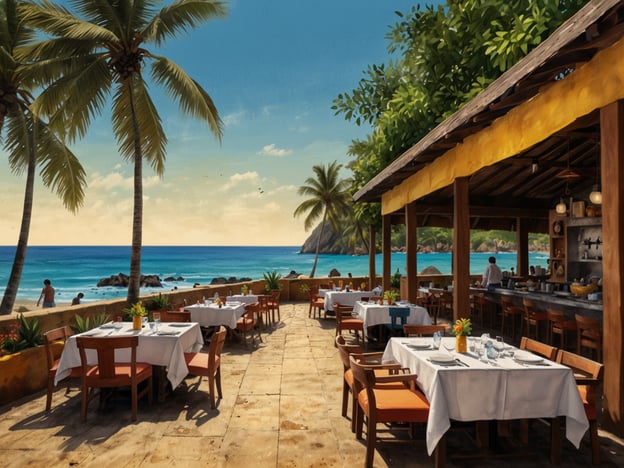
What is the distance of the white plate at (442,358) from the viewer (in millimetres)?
3547

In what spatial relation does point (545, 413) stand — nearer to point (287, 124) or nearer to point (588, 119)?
point (588, 119)

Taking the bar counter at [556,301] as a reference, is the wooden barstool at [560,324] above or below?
below

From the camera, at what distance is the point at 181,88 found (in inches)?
396

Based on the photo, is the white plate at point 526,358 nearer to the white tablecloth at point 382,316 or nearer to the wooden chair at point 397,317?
the wooden chair at point 397,317

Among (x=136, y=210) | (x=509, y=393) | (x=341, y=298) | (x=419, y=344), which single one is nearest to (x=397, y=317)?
(x=419, y=344)

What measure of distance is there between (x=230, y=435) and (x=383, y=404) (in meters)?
1.54

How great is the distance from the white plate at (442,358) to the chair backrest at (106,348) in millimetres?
3016

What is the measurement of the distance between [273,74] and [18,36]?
2569 centimetres

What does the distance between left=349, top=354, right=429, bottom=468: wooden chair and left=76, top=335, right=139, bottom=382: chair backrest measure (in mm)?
2386

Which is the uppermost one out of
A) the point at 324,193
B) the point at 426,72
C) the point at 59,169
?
the point at 426,72

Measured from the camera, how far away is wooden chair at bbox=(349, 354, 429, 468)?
3.23 metres

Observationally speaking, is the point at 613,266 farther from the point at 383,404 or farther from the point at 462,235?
the point at 462,235

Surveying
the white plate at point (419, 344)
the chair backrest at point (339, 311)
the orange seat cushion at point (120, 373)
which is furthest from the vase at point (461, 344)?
the chair backrest at point (339, 311)

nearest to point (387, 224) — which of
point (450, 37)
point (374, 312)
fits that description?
point (374, 312)
